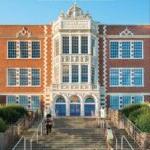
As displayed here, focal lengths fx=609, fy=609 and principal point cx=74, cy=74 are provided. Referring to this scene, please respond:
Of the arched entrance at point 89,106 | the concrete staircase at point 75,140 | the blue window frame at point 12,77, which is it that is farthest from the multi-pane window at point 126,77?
the concrete staircase at point 75,140

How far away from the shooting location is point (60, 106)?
192 feet

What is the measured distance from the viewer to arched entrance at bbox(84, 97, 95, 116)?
5859 centimetres

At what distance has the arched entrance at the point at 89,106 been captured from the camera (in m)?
58.6

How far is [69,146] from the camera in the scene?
36.2 meters

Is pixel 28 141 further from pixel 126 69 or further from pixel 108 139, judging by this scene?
pixel 126 69

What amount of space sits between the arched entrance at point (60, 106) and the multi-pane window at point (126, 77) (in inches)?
214

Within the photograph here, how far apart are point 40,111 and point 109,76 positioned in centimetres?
797

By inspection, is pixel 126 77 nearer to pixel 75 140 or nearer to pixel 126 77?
pixel 126 77

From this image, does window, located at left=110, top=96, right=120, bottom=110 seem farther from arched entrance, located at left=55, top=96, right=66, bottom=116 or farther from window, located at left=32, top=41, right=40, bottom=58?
window, located at left=32, top=41, right=40, bottom=58

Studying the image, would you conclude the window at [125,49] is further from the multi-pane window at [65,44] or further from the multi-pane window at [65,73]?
the multi-pane window at [65,73]

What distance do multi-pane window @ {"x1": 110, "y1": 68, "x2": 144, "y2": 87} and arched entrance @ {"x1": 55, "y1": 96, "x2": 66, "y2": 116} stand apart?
17.8 feet

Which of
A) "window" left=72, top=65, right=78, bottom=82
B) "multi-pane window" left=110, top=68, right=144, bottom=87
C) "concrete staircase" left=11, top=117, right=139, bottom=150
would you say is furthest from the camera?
"multi-pane window" left=110, top=68, right=144, bottom=87

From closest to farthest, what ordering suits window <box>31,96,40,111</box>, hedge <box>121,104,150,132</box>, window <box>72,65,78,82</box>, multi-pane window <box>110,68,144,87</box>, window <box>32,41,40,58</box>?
hedge <box>121,104,150,132</box>, window <box>72,65,78,82</box>, multi-pane window <box>110,68,144,87</box>, window <box>31,96,40,111</box>, window <box>32,41,40,58</box>

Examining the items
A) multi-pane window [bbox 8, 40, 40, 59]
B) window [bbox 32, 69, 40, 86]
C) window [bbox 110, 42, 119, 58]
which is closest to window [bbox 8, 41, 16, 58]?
multi-pane window [bbox 8, 40, 40, 59]
